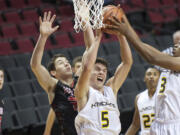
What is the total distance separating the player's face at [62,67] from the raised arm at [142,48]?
5.03 feet

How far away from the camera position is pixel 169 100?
3.66 metres

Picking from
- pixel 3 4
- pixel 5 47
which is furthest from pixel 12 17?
pixel 5 47

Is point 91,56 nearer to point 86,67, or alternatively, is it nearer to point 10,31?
point 86,67

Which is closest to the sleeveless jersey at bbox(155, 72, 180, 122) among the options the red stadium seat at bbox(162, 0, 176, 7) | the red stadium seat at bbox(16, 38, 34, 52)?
the red stadium seat at bbox(16, 38, 34, 52)

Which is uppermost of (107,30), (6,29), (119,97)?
(6,29)

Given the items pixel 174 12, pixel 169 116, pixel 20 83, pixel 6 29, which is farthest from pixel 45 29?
pixel 174 12

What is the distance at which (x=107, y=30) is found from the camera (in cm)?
315

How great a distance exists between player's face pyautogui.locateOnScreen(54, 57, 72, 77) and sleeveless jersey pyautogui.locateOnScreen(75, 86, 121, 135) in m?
0.98

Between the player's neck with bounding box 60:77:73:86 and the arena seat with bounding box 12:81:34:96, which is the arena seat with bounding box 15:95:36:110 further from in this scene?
the player's neck with bounding box 60:77:73:86

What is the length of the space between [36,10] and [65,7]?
4.29ft

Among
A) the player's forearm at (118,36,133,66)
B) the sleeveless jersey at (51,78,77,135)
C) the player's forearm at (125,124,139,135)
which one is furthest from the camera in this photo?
the player's forearm at (125,124,139,135)

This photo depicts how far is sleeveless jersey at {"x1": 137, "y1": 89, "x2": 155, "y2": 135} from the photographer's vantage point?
5176 mm

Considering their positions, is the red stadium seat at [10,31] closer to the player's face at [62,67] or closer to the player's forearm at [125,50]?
the player's face at [62,67]

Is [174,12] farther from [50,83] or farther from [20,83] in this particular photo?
[50,83]
